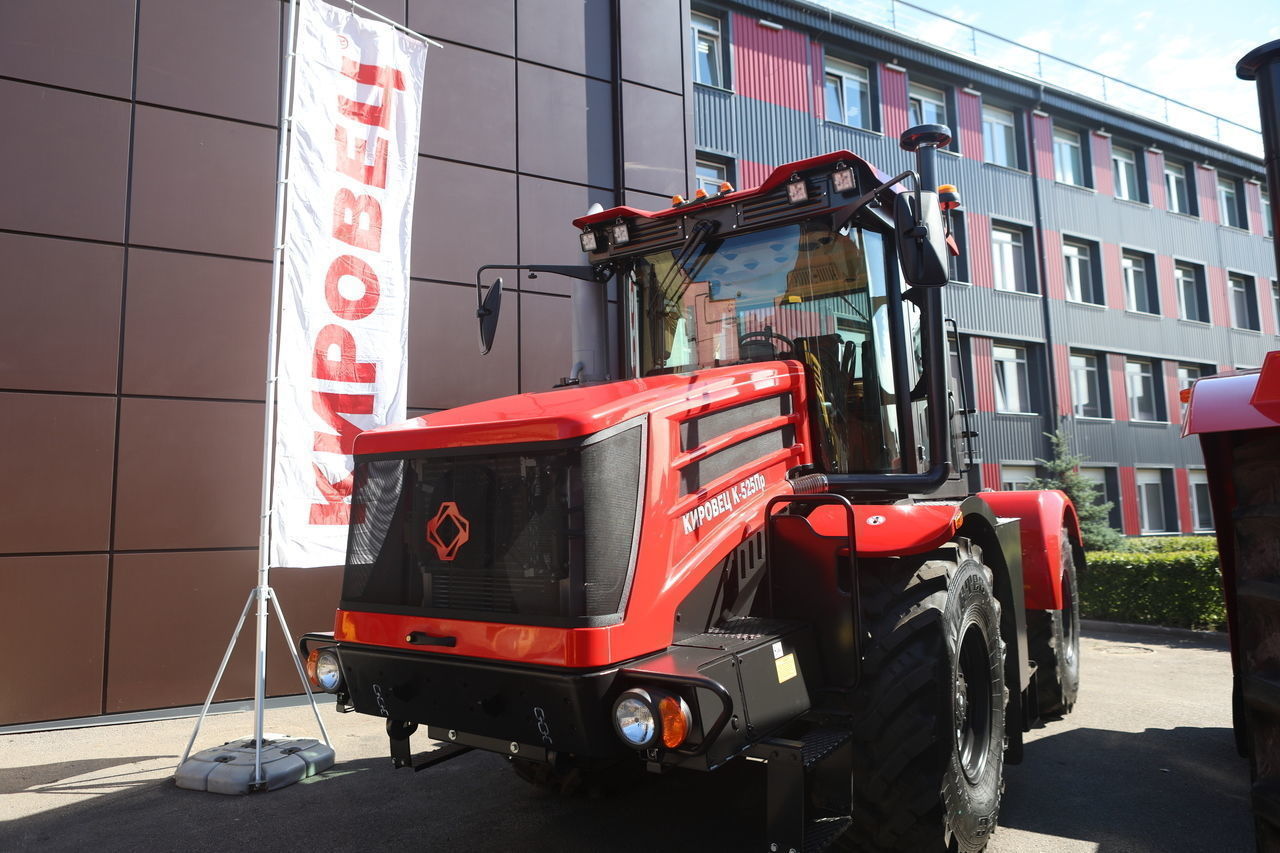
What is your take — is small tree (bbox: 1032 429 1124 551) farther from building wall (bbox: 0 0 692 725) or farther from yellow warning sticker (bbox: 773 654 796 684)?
yellow warning sticker (bbox: 773 654 796 684)

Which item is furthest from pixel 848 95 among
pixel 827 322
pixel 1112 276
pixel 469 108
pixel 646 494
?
pixel 646 494

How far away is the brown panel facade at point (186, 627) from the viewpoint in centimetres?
700

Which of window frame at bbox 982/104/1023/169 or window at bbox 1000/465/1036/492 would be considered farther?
window frame at bbox 982/104/1023/169

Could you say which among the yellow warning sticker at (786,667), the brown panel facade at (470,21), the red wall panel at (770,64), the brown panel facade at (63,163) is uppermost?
the red wall panel at (770,64)

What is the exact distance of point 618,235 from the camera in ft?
15.7

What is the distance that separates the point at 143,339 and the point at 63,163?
1480 mm

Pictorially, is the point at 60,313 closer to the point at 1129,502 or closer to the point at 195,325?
the point at 195,325

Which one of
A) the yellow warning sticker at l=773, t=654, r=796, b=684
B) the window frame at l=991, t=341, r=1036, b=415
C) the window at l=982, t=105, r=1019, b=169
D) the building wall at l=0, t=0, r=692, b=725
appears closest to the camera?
the yellow warning sticker at l=773, t=654, r=796, b=684

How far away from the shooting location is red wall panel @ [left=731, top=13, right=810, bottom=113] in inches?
679

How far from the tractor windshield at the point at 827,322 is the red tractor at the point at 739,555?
1 cm

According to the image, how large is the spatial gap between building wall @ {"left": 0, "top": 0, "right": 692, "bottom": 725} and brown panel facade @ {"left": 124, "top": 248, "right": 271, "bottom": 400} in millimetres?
16

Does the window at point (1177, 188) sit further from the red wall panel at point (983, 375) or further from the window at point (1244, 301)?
the red wall panel at point (983, 375)

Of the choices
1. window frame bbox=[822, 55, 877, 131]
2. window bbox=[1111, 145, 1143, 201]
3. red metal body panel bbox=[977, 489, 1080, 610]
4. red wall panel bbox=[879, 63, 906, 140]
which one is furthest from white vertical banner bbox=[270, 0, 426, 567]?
window bbox=[1111, 145, 1143, 201]

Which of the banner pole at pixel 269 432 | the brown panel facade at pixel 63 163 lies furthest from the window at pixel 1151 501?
the brown panel facade at pixel 63 163
